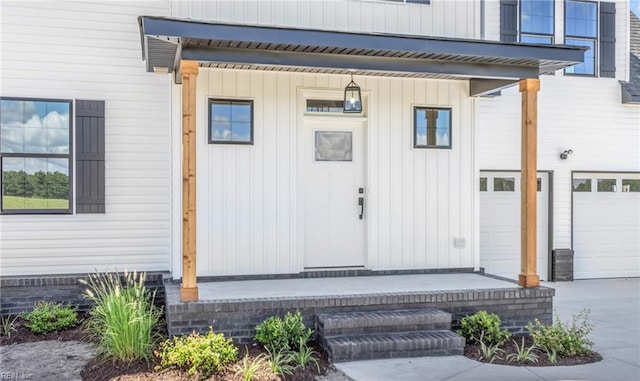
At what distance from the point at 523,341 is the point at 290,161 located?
3.41 meters

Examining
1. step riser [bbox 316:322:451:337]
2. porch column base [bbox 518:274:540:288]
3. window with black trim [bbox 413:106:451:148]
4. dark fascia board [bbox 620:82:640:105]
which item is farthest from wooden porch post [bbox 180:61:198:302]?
dark fascia board [bbox 620:82:640:105]

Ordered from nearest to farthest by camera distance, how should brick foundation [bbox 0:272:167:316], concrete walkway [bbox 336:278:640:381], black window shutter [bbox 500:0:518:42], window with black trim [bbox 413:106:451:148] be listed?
1. concrete walkway [bbox 336:278:640:381]
2. brick foundation [bbox 0:272:167:316]
3. window with black trim [bbox 413:106:451:148]
4. black window shutter [bbox 500:0:518:42]

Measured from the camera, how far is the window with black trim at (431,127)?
763 cm

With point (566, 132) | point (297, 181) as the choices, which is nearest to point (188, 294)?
point (297, 181)

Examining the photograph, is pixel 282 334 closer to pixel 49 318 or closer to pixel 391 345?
pixel 391 345

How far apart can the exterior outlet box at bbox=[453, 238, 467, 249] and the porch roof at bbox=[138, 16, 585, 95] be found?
7.23 ft

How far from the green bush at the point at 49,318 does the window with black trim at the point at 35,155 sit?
1221mm

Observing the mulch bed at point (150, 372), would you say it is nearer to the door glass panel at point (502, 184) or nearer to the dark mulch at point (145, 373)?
the dark mulch at point (145, 373)

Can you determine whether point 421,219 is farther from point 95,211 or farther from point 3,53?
point 3,53

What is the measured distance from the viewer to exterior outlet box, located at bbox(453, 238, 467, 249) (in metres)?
7.73

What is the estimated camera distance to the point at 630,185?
35.9ft

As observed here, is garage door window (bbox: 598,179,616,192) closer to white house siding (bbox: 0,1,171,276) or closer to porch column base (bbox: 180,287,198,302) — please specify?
white house siding (bbox: 0,1,171,276)

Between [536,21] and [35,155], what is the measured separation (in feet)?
27.7

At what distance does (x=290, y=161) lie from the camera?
7.18 metres
